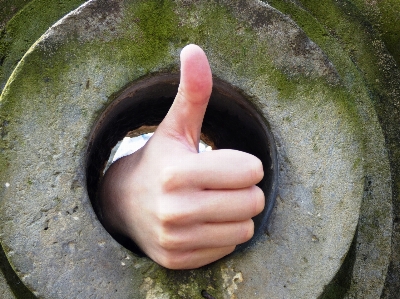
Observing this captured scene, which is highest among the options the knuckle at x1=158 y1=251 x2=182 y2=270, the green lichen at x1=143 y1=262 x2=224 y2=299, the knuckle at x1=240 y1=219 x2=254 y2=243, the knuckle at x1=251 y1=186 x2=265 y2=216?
the knuckle at x1=251 y1=186 x2=265 y2=216

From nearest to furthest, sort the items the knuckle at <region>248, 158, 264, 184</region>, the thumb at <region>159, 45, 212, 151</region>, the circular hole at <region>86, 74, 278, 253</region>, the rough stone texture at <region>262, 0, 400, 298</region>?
the thumb at <region>159, 45, 212, 151</region> → the knuckle at <region>248, 158, 264, 184</region> → the circular hole at <region>86, 74, 278, 253</region> → the rough stone texture at <region>262, 0, 400, 298</region>

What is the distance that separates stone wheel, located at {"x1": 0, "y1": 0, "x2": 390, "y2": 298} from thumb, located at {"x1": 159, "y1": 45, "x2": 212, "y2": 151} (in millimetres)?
307

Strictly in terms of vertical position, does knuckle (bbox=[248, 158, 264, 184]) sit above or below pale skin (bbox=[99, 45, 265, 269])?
above

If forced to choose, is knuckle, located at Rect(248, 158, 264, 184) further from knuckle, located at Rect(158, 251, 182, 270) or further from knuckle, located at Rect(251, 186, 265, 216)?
knuckle, located at Rect(158, 251, 182, 270)

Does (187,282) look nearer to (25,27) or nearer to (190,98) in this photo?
(190,98)

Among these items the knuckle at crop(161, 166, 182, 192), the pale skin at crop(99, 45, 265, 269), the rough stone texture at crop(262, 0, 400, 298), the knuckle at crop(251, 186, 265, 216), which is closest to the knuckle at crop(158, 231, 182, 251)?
the pale skin at crop(99, 45, 265, 269)

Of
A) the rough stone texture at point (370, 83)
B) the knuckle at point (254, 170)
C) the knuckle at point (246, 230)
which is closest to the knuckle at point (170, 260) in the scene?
the knuckle at point (246, 230)

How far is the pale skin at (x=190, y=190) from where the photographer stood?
4.77 feet

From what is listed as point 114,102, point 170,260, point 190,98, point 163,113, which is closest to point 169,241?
point 170,260

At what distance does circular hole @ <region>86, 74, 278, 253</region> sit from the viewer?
188 cm

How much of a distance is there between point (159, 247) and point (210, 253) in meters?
0.19

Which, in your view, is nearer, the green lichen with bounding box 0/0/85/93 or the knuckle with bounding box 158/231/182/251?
the knuckle with bounding box 158/231/182/251

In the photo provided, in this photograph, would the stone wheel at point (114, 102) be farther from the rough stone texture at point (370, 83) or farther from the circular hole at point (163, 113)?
the rough stone texture at point (370, 83)

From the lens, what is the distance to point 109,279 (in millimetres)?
1605
